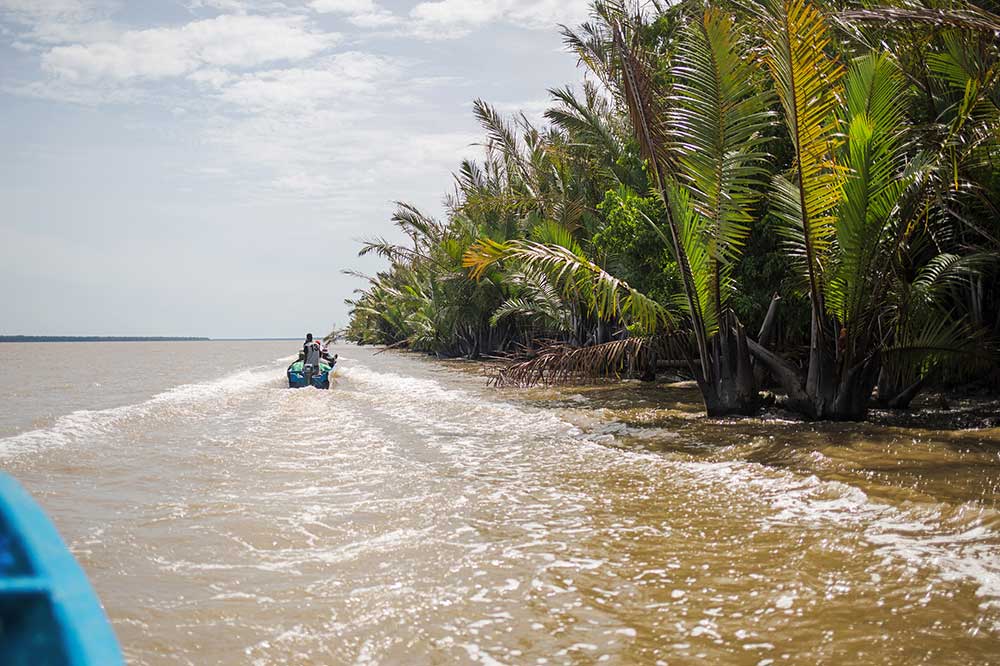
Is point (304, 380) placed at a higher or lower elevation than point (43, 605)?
lower

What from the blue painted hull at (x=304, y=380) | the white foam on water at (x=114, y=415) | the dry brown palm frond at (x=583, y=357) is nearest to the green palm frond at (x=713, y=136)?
the dry brown palm frond at (x=583, y=357)

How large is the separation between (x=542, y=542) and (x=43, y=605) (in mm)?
3924

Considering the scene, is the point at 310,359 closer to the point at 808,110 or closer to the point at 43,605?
the point at 808,110

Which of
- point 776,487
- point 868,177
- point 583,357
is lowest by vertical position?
point 776,487

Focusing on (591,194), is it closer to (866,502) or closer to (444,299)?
(444,299)

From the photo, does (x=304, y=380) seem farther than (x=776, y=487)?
Yes

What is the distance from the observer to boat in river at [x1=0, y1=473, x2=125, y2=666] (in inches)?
62.7

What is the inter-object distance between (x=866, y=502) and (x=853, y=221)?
4474 mm

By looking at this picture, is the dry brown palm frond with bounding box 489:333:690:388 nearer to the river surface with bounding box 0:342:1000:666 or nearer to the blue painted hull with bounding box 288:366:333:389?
the river surface with bounding box 0:342:1000:666

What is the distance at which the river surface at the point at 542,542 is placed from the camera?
11.8 feet

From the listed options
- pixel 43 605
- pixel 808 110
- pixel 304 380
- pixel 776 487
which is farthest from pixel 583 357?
pixel 43 605

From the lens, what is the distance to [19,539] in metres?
1.77

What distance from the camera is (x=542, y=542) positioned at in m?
5.27

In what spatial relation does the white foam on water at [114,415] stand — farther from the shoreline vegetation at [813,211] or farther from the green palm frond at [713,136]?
the green palm frond at [713,136]
